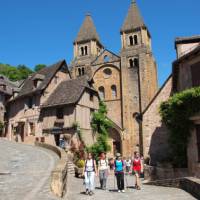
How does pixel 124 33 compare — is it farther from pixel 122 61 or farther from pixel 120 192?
pixel 120 192

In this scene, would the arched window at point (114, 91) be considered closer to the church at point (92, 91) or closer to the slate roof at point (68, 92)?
the church at point (92, 91)

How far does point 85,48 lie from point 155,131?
30882mm

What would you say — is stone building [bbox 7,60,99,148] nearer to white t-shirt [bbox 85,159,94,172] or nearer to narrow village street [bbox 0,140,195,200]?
narrow village street [bbox 0,140,195,200]

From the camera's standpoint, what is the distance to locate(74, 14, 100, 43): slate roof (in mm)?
51469

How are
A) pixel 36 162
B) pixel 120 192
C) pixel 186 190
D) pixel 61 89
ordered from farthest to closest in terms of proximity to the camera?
pixel 61 89, pixel 36 162, pixel 120 192, pixel 186 190

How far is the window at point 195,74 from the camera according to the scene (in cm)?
1466

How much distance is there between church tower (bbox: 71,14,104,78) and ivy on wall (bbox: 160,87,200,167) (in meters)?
31.3

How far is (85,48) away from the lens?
51.0 m

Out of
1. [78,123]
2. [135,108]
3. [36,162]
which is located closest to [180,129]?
[36,162]

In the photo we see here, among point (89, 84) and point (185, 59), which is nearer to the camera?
point (185, 59)

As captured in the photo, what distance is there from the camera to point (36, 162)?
18.1 m

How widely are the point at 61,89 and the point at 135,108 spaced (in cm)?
1353

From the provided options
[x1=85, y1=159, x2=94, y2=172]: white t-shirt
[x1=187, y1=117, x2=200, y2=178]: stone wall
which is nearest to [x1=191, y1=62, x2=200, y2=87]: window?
[x1=187, y1=117, x2=200, y2=178]: stone wall

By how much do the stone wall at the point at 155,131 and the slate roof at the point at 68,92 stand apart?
908cm
